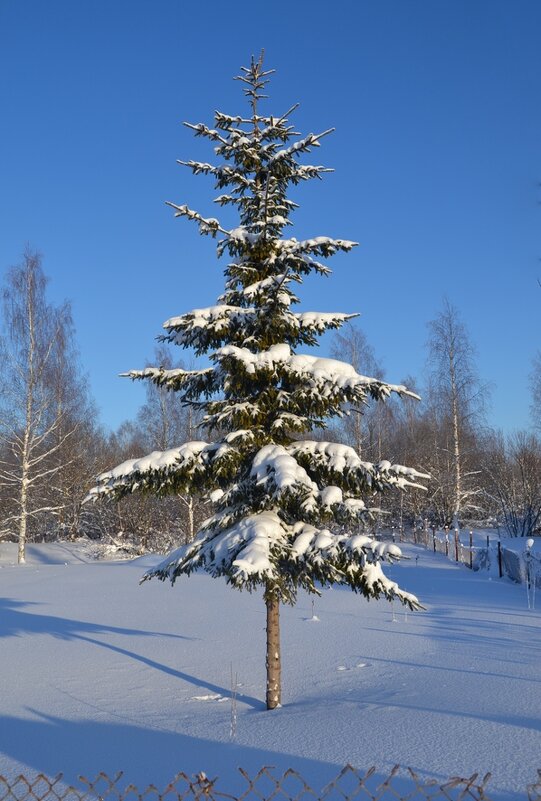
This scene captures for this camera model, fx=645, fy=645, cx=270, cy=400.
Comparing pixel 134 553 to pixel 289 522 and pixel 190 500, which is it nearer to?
pixel 190 500

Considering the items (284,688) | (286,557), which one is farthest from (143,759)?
(284,688)

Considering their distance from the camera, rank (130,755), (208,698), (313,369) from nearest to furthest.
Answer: (130,755) → (313,369) → (208,698)

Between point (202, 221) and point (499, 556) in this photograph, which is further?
point (499, 556)

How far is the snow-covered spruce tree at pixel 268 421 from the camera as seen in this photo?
676 centimetres

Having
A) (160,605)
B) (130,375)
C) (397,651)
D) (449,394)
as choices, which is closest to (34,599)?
(160,605)

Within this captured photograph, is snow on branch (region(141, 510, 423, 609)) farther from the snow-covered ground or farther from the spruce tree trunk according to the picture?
the snow-covered ground

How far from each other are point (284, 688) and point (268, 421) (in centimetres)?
346

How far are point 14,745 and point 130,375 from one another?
12.8 feet

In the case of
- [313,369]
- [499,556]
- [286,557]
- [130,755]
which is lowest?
[130,755]

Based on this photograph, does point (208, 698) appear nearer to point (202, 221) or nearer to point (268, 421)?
point (268, 421)

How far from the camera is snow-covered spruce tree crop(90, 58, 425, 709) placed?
676 centimetres

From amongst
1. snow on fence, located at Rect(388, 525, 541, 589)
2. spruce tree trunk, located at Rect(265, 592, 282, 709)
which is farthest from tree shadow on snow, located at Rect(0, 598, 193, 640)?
snow on fence, located at Rect(388, 525, 541, 589)

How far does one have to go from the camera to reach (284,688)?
8.23 metres

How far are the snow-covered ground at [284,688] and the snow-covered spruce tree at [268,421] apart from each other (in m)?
1.13
